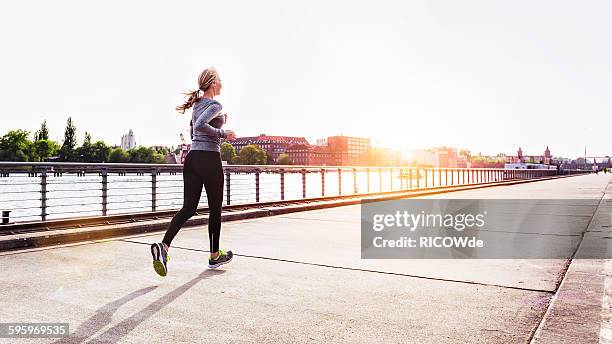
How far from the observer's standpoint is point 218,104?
492cm

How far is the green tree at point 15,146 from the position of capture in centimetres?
11738

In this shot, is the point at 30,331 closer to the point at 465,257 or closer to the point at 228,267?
the point at 228,267

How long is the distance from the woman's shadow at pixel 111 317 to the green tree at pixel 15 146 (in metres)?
128

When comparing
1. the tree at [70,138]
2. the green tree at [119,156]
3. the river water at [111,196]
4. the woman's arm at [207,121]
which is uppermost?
the tree at [70,138]

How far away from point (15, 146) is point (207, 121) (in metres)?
132

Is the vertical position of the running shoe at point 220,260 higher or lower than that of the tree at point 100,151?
lower

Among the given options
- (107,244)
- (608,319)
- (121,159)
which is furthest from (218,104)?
(121,159)

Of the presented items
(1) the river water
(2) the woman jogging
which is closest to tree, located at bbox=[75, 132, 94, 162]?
(1) the river water

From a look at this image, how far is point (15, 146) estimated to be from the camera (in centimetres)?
11875

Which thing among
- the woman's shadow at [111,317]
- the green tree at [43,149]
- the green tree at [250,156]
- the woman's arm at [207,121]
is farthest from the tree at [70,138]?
the woman's shadow at [111,317]

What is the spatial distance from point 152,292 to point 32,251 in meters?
2.91

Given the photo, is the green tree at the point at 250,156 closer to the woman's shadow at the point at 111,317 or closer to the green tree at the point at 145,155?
the green tree at the point at 145,155

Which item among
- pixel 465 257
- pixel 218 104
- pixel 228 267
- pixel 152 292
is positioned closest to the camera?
pixel 152 292

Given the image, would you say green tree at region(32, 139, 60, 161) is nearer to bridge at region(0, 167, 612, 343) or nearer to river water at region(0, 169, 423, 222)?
river water at region(0, 169, 423, 222)
